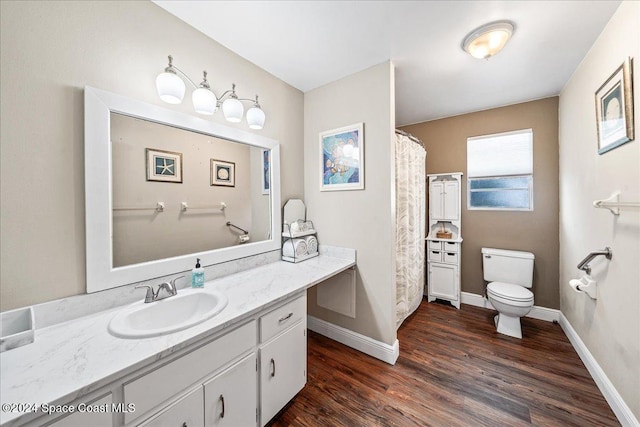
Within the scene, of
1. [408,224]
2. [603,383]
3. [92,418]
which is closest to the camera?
[92,418]

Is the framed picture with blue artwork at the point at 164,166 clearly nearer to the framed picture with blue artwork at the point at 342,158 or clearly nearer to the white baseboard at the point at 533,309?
the framed picture with blue artwork at the point at 342,158

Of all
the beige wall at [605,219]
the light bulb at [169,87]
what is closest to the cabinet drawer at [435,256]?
the beige wall at [605,219]

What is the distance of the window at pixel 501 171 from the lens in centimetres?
262

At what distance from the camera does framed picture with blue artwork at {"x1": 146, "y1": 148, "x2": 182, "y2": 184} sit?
53.0 inches

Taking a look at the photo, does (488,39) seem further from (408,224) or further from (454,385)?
(454,385)

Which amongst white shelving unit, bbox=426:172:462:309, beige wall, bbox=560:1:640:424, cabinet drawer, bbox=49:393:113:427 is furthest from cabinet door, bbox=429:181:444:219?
cabinet drawer, bbox=49:393:113:427

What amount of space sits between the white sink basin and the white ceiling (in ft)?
5.56

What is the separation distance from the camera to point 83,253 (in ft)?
3.61

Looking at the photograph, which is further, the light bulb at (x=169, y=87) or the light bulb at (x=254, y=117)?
the light bulb at (x=254, y=117)

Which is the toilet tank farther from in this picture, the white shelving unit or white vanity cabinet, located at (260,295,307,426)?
white vanity cabinet, located at (260,295,307,426)

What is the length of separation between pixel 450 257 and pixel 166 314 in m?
2.94

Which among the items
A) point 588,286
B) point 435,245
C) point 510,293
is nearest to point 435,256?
point 435,245

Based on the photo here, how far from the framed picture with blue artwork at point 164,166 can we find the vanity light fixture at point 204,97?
30 centimetres

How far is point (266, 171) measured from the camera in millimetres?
1982
